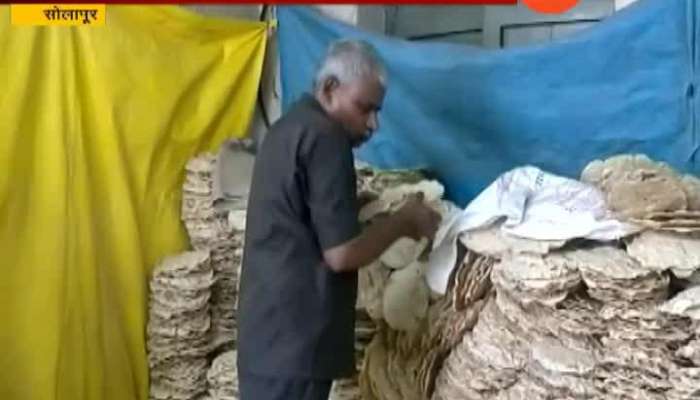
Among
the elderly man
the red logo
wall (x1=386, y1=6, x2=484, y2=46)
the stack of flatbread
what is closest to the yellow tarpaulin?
the stack of flatbread

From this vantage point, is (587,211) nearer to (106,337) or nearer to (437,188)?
(437,188)

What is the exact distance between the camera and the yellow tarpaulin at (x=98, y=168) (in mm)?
3195

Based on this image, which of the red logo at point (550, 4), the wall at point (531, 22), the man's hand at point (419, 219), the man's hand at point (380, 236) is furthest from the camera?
the wall at point (531, 22)

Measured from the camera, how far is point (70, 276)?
330cm

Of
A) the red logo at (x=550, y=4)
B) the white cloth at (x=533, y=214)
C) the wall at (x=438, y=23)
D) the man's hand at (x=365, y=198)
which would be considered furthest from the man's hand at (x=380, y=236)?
the wall at (x=438, y=23)

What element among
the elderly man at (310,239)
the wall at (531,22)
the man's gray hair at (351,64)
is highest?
the wall at (531,22)

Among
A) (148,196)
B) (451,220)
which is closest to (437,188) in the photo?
(451,220)

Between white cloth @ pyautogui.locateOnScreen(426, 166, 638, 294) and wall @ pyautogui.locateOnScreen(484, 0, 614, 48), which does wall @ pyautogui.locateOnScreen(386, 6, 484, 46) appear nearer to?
wall @ pyautogui.locateOnScreen(484, 0, 614, 48)

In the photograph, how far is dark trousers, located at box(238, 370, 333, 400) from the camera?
225 cm

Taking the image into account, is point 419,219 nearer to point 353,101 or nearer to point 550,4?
point 353,101

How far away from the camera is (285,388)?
2.25m

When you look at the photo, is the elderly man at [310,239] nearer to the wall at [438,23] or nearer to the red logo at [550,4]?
the red logo at [550,4]

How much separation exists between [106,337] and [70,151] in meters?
0.59

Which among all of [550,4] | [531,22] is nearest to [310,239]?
[550,4]
